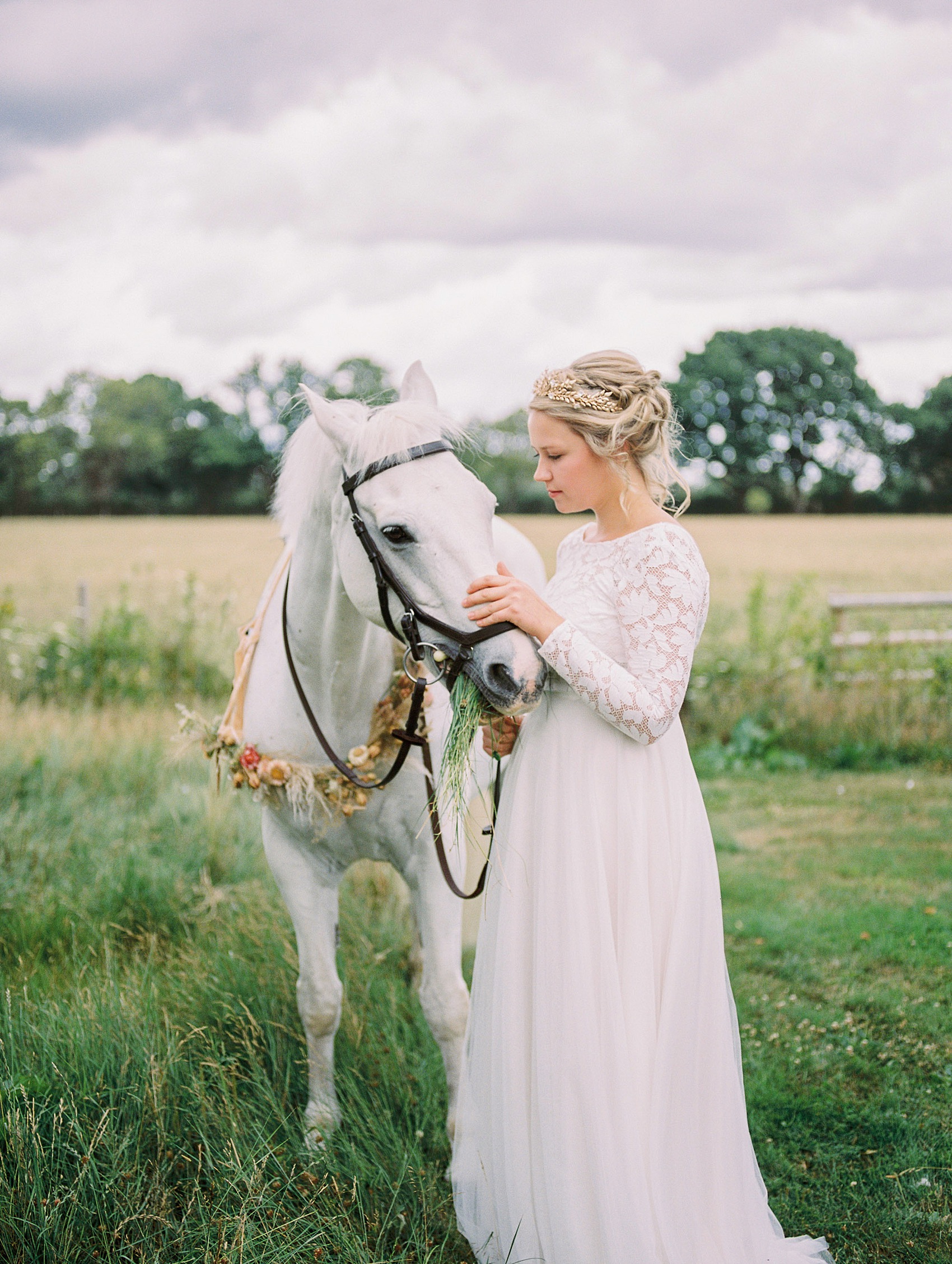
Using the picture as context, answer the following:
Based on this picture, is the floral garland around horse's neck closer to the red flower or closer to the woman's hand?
the red flower

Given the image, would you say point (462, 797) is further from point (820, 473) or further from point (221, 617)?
point (820, 473)

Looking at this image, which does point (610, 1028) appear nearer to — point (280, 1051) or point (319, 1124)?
point (319, 1124)

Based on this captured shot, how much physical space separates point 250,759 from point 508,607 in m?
1.13

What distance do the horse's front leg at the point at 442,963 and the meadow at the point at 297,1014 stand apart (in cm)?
24

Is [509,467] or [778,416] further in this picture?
[778,416]

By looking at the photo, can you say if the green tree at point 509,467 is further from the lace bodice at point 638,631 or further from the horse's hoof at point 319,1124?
the horse's hoof at point 319,1124

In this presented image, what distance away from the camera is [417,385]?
8.24 feet

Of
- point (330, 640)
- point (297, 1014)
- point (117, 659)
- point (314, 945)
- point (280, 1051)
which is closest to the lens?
point (330, 640)

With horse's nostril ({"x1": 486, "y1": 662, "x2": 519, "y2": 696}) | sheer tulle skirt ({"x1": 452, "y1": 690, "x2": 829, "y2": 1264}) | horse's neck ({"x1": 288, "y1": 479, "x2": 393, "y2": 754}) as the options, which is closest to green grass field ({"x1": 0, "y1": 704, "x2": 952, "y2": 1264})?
sheer tulle skirt ({"x1": 452, "y1": 690, "x2": 829, "y2": 1264})

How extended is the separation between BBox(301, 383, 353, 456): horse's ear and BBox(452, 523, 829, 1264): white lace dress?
648 millimetres

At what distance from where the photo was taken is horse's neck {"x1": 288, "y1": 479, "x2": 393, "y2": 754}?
2438mm

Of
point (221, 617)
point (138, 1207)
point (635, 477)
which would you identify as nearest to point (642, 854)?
point (635, 477)

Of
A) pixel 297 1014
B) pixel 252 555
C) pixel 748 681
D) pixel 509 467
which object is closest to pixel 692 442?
pixel 509 467

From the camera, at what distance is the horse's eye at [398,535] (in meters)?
2.06
